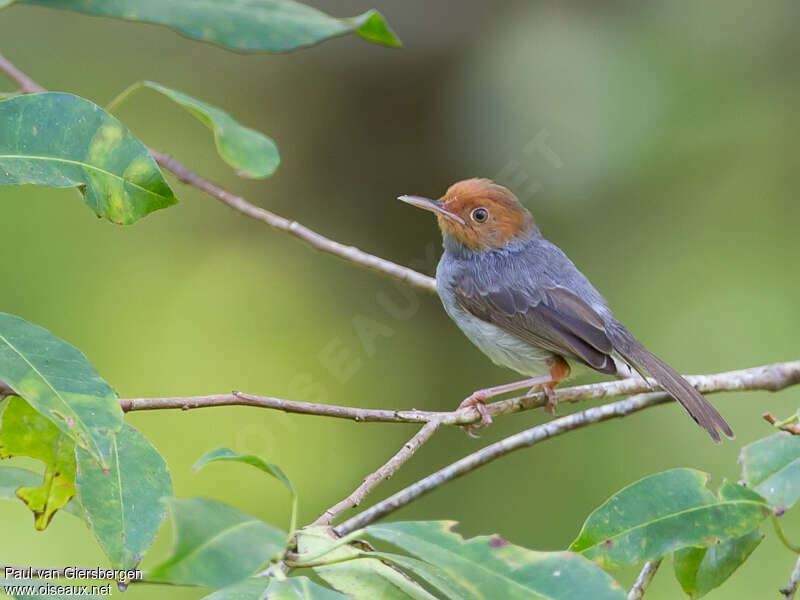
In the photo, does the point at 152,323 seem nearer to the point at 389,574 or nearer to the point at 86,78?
the point at 86,78

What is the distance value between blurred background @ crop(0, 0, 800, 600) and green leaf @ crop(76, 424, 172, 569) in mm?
3229

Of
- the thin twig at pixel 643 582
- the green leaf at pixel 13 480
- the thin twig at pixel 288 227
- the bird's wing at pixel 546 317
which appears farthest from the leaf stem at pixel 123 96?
the thin twig at pixel 643 582

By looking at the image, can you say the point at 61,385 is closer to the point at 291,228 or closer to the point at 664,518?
the point at 664,518

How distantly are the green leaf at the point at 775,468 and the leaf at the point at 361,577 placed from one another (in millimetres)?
1093

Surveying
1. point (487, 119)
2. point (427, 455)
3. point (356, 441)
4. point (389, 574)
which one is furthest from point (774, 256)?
point (389, 574)

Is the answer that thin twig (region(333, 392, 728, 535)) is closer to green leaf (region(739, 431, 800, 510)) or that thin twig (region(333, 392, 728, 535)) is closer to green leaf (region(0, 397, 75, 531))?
green leaf (region(739, 431, 800, 510))

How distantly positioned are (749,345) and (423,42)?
3055 mm

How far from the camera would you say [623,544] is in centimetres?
207

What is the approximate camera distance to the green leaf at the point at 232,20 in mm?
2635

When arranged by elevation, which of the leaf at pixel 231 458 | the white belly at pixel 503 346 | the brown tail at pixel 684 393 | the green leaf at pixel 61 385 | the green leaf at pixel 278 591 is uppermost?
the brown tail at pixel 684 393

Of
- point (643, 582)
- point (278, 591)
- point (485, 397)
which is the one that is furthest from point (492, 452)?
point (278, 591)

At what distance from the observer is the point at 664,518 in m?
2.13

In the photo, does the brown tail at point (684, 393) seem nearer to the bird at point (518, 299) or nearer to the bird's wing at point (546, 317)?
the bird at point (518, 299)

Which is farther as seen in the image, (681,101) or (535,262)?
(681,101)
